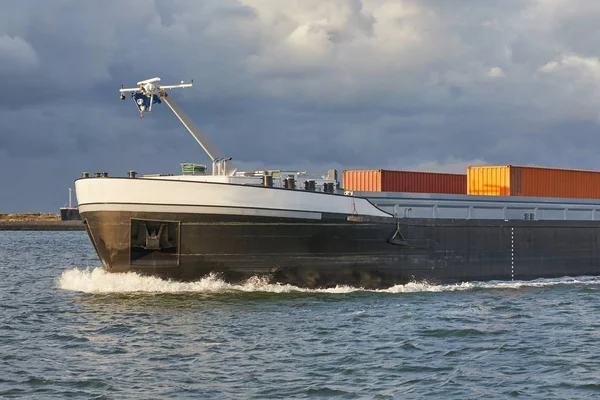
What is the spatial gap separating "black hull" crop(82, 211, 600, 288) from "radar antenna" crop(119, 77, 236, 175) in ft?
Result: 11.4

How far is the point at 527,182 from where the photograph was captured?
105ft

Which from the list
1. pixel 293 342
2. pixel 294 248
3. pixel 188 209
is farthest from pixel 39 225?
pixel 293 342

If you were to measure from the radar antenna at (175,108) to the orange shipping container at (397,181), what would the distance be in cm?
607

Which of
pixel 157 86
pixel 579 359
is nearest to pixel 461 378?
pixel 579 359

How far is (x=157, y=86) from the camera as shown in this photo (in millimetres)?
25297

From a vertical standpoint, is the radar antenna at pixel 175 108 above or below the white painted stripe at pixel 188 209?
above

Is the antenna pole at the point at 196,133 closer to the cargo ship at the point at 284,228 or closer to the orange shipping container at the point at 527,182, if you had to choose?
the cargo ship at the point at 284,228

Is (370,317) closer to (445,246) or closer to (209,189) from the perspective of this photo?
(209,189)

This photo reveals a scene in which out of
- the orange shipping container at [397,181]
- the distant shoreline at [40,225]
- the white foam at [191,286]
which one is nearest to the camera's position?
the white foam at [191,286]

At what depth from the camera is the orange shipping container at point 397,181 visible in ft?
95.6

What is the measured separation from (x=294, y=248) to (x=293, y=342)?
21.0ft

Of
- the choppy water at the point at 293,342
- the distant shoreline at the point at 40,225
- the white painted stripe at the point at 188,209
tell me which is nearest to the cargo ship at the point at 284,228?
the white painted stripe at the point at 188,209

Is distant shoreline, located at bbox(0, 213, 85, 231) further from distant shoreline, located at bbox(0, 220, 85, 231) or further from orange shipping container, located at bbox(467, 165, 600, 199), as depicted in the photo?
orange shipping container, located at bbox(467, 165, 600, 199)

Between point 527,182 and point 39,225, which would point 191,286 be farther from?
point 39,225
